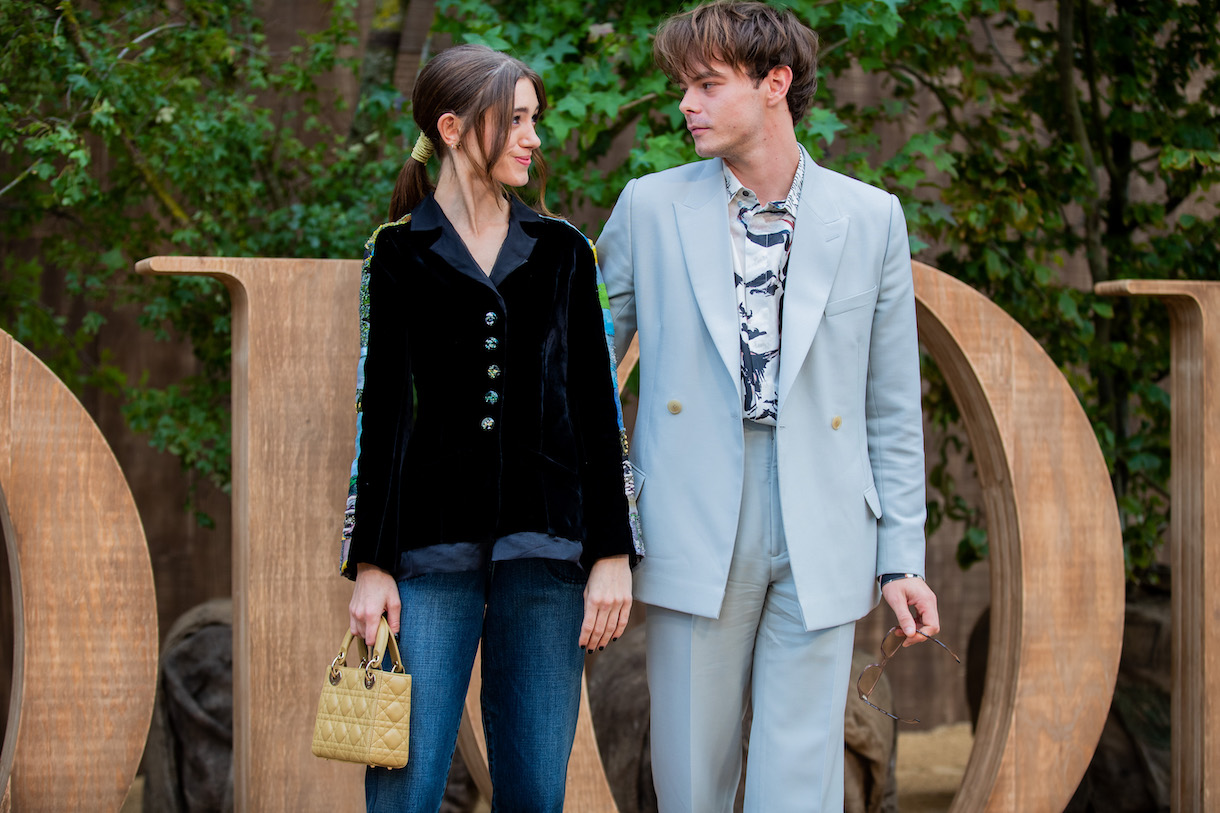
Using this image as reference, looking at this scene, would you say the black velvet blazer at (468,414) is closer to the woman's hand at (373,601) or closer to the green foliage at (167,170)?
the woman's hand at (373,601)

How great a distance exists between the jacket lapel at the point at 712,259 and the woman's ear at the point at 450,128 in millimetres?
402

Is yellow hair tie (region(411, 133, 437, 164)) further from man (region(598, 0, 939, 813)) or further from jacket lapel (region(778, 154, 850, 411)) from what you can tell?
jacket lapel (region(778, 154, 850, 411))

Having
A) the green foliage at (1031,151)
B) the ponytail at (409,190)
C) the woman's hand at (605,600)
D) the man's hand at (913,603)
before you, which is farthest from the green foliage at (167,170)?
the man's hand at (913,603)

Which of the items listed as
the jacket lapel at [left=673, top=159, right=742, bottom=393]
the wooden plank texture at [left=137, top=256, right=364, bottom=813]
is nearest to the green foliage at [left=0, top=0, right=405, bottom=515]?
the wooden plank texture at [left=137, top=256, right=364, bottom=813]

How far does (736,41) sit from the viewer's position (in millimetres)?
2016

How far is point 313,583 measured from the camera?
2527mm

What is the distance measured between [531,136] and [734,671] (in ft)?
3.14

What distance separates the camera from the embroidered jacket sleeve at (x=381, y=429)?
1.82 meters

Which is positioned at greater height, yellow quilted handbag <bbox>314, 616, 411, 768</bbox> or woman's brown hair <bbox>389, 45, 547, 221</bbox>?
woman's brown hair <bbox>389, 45, 547, 221</bbox>

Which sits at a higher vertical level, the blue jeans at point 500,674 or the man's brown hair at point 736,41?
the man's brown hair at point 736,41

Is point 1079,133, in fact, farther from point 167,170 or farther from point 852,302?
point 167,170

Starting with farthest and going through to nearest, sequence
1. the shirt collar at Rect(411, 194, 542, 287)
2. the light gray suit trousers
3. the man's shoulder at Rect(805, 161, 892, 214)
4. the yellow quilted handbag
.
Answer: the man's shoulder at Rect(805, 161, 892, 214)
the light gray suit trousers
the shirt collar at Rect(411, 194, 542, 287)
the yellow quilted handbag

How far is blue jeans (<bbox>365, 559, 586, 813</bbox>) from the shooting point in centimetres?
184

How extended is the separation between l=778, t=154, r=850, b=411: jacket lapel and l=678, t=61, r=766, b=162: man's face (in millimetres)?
155
